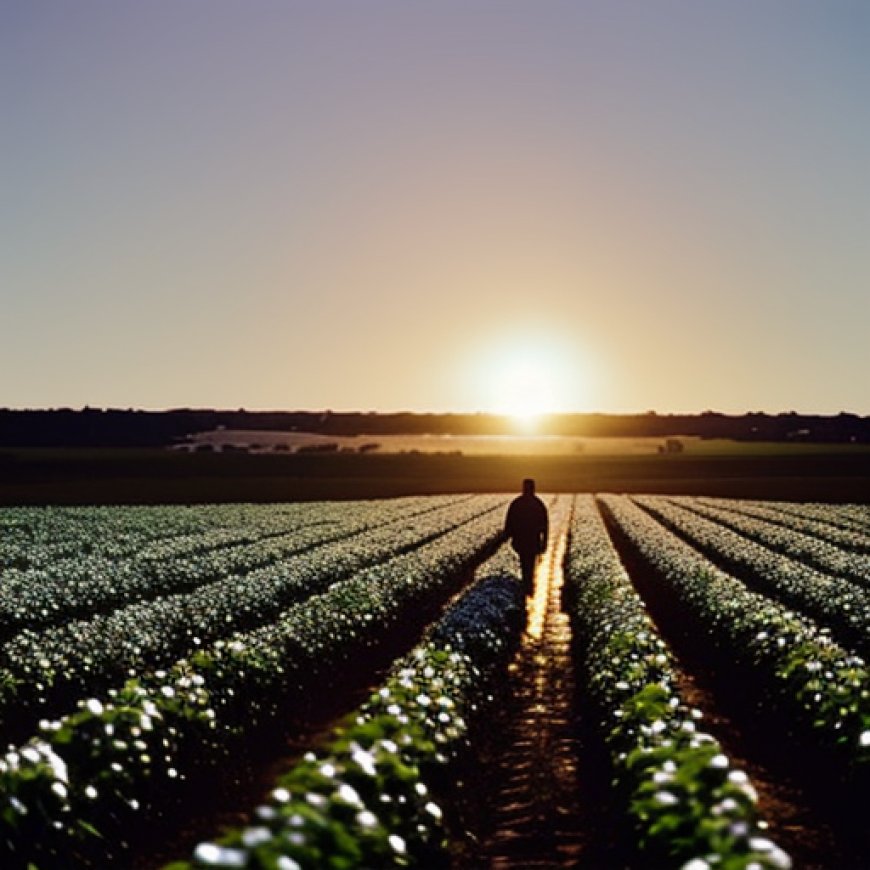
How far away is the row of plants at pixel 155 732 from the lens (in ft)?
28.7

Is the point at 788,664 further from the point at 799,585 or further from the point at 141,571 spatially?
the point at 141,571

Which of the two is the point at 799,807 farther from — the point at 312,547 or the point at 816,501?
the point at 816,501

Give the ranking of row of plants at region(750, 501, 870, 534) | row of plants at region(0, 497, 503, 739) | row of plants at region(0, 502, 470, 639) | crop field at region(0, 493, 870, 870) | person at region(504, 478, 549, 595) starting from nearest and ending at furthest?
crop field at region(0, 493, 870, 870) → row of plants at region(0, 497, 503, 739) → row of plants at region(0, 502, 470, 639) → person at region(504, 478, 549, 595) → row of plants at region(750, 501, 870, 534)

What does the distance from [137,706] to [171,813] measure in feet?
3.46

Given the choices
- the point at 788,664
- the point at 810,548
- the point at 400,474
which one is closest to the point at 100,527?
the point at 810,548

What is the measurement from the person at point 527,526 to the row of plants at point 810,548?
6.69 meters

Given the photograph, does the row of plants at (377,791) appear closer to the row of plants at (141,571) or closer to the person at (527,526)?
the row of plants at (141,571)

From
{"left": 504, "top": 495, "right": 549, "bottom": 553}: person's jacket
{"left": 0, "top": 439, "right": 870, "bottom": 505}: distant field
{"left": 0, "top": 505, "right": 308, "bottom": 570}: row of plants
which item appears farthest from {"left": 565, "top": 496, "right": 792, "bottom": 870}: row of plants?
{"left": 0, "top": 439, "right": 870, "bottom": 505}: distant field

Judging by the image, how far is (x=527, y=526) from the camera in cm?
2664

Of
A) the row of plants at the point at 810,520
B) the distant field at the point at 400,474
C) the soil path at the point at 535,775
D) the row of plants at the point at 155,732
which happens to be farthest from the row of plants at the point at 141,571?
the distant field at the point at 400,474

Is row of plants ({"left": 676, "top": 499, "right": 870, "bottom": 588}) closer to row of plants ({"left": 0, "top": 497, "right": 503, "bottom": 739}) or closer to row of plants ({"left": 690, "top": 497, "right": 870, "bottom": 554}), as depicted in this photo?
row of plants ({"left": 690, "top": 497, "right": 870, "bottom": 554})

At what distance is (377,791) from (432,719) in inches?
127

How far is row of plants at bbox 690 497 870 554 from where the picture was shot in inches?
1633

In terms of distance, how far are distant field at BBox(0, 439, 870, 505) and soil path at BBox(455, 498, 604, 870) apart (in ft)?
192
